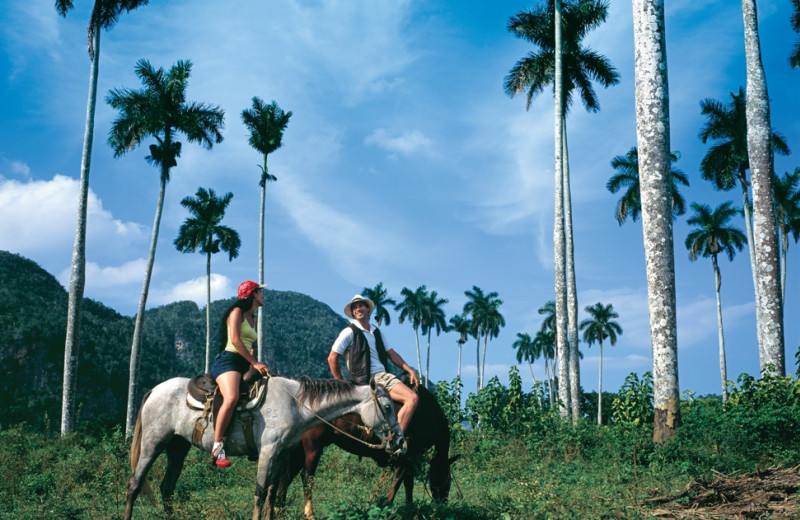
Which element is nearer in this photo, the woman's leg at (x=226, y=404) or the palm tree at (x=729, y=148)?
the woman's leg at (x=226, y=404)

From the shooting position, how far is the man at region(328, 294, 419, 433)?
7.06 metres

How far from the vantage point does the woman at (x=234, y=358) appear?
648cm

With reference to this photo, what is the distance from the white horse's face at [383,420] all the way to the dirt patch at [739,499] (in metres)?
2.76

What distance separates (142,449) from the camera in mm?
7105

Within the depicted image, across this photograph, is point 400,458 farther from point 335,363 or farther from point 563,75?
point 563,75

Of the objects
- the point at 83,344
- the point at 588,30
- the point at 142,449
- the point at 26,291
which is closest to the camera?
the point at 142,449

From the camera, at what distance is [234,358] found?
6.80 meters

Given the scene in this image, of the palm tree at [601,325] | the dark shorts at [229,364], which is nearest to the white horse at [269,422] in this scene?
the dark shorts at [229,364]

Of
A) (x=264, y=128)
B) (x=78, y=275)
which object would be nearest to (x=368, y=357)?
(x=78, y=275)

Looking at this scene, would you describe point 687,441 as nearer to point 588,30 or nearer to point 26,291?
point 588,30

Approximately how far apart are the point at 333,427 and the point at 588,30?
25.2 meters

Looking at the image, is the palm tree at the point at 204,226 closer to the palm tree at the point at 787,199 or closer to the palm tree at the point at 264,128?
the palm tree at the point at 264,128

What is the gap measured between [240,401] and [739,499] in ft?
18.2

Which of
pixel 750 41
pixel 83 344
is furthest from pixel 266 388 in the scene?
pixel 83 344
